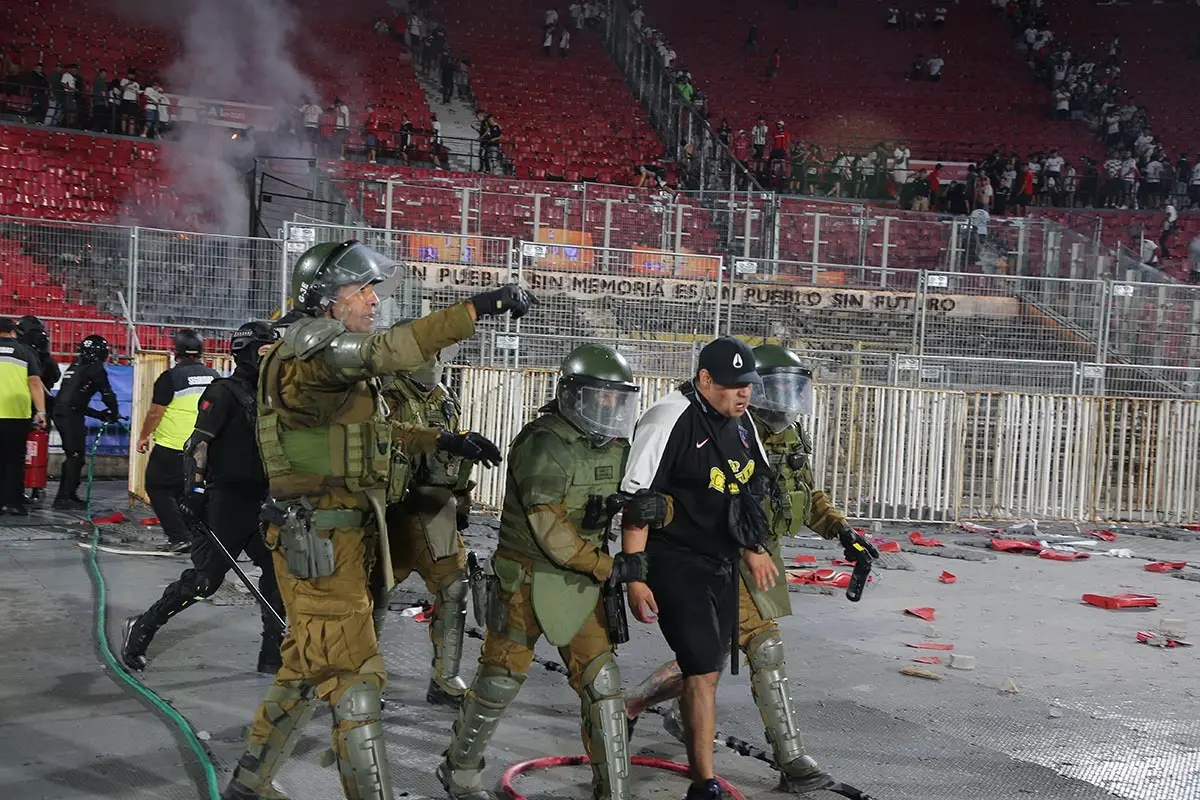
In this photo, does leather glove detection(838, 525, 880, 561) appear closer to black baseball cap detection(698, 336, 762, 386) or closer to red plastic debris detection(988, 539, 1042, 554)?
black baseball cap detection(698, 336, 762, 386)

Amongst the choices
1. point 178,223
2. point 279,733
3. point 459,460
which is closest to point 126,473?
point 178,223

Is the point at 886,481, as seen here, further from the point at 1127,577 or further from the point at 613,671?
the point at 613,671

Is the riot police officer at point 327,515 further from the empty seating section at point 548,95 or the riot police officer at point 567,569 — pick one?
Answer: the empty seating section at point 548,95

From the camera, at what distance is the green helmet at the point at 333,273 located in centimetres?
412

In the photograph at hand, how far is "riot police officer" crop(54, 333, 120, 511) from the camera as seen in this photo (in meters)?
11.2

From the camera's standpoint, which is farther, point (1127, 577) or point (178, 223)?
point (178, 223)

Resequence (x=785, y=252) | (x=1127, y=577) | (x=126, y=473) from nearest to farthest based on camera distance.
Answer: (x=1127, y=577) → (x=126, y=473) → (x=785, y=252)

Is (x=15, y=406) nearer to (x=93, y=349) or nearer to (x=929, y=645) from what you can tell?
(x=93, y=349)

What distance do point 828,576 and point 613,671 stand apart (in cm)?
554

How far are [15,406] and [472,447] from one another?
23.6 ft

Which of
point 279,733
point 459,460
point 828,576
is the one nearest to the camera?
point 279,733

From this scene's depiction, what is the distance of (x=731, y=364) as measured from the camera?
14.7ft

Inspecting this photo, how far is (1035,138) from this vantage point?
28.4 m

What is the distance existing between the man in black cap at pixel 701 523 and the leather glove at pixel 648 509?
0.05 metres
